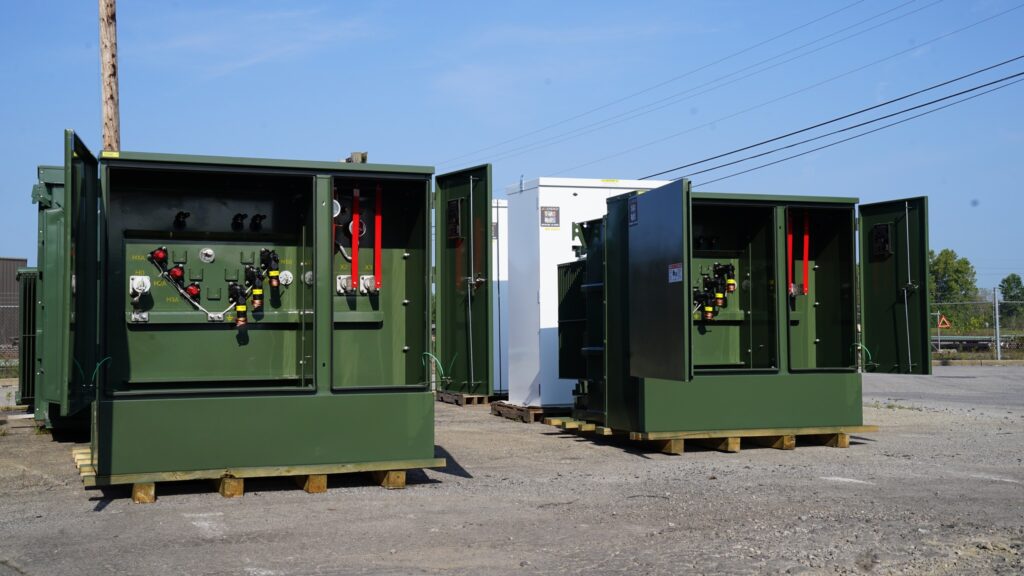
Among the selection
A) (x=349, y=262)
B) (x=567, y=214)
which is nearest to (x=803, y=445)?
(x=567, y=214)

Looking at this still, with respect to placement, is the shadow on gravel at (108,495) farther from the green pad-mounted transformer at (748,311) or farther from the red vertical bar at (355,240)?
the green pad-mounted transformer at (748,311)

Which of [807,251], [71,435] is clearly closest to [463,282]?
[807,251]

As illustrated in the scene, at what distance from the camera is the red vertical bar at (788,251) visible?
37.8ft

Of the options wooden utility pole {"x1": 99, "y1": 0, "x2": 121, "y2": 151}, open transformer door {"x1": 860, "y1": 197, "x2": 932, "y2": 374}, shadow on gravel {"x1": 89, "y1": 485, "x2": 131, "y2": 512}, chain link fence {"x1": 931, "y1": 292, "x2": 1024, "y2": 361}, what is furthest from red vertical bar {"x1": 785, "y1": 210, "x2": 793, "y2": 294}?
chain link fence {"x1": 931, "y1": 292, "x2": 1024, "y2": 361}

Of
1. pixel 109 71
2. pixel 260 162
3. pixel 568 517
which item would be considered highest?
pixel 109 71

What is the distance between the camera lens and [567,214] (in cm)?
1426

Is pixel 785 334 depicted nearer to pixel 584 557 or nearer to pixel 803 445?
pixel 803 445

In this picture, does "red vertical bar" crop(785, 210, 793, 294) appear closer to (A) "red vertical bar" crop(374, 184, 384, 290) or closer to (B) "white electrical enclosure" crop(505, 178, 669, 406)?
(B) "white electrical enclosure" crop(505, 178, 669, 406)

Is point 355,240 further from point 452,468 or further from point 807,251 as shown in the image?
point 807,251

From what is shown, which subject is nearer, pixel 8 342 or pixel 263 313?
pixel 263 313

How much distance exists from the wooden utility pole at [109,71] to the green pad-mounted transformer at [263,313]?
15.4 feet

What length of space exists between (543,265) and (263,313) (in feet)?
18.5

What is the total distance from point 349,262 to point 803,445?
6023 mm

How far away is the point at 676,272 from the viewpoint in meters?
9.62
